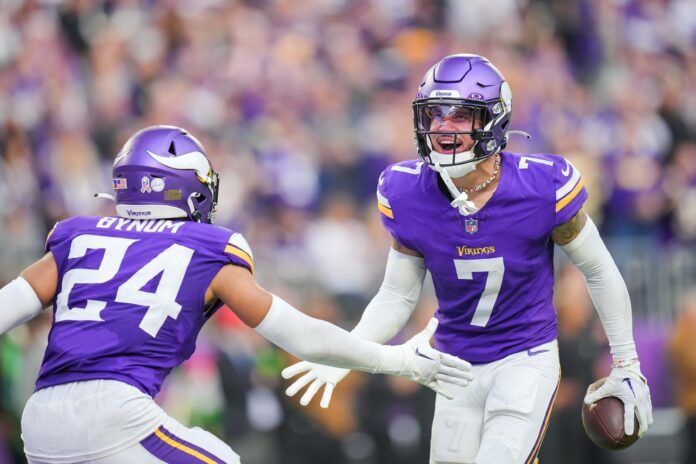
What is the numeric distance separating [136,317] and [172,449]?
0.46m

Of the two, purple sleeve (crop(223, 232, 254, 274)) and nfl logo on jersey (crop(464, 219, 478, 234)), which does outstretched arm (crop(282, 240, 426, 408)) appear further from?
purple sleeve (crop(223, 232, 254, 274))

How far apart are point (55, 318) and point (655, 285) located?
574 cm

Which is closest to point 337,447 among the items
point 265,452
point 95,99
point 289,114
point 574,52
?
point 265,452

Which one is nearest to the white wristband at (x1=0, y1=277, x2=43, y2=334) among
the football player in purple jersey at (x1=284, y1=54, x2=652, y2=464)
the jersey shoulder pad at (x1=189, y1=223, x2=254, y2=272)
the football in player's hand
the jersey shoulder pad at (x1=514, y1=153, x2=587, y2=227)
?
the jersey shoulder pad at (x1=189, y1=223, x2=254, y2=272)

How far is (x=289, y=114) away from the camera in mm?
10398

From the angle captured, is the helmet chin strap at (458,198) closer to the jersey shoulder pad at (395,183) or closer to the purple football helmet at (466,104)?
the purple football helmet at (466,104)

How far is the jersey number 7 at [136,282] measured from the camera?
3.97m

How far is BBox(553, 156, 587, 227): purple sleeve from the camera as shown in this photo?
4.69 m

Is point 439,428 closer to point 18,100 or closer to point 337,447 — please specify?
point 337,447

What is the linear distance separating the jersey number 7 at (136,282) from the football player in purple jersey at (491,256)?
2.74 ft

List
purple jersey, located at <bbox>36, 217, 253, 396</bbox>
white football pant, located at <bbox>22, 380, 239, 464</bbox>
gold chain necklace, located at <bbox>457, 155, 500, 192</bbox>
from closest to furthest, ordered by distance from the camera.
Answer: white football pant, located at <bbox>22, 380, 239, 464</bbox> < purple jersey, located at <bbox>36, 217, 253, 396</bbox> < gold chain necklace, located at <bbox>457, 155, 500, 192</bbox>

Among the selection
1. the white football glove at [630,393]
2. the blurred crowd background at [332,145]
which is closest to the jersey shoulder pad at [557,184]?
the white football glove at [630,393]

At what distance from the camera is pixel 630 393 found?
4.80 m

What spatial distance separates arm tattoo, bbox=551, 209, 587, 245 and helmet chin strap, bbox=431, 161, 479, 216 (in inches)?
13.4
